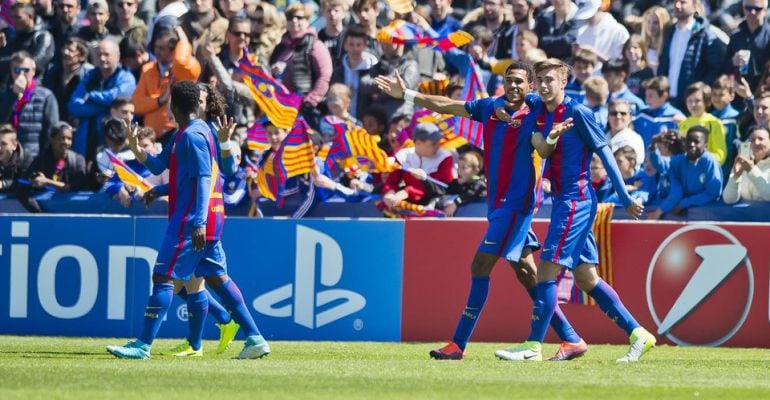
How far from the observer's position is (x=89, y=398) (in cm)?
791

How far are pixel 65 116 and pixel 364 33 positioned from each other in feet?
11.3

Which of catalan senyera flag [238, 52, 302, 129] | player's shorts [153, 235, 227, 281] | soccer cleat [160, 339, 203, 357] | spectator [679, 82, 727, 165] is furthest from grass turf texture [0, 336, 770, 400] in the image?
catalan senyera flag [238, 52, 302, 129]

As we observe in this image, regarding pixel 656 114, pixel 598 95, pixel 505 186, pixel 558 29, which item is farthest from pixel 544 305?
pixel 558 29

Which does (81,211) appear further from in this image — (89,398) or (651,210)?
(89,398)

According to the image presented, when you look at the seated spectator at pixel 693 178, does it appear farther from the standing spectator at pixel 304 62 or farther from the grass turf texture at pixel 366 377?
the standing spectator at pixel 304 62

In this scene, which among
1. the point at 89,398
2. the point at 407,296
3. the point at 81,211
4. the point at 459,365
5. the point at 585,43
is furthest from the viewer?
the point at 585,43

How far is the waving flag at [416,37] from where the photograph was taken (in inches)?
599

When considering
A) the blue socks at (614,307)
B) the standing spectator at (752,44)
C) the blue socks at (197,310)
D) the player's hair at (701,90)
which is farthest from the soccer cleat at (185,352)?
the standing spectator at (752,44)

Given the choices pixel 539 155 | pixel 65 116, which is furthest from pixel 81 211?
pixel 539 155

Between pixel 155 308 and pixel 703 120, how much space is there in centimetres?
623

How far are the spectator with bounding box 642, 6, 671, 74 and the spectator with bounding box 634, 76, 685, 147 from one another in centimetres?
95

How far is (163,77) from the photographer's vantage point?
16.0 m

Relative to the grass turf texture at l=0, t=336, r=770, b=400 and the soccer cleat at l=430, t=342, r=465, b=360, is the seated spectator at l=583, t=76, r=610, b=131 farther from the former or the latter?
the soccer cleat at l=430, t=342, r=465, b=360

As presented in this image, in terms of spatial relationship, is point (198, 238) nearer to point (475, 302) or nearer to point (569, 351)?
point (475, 302)
